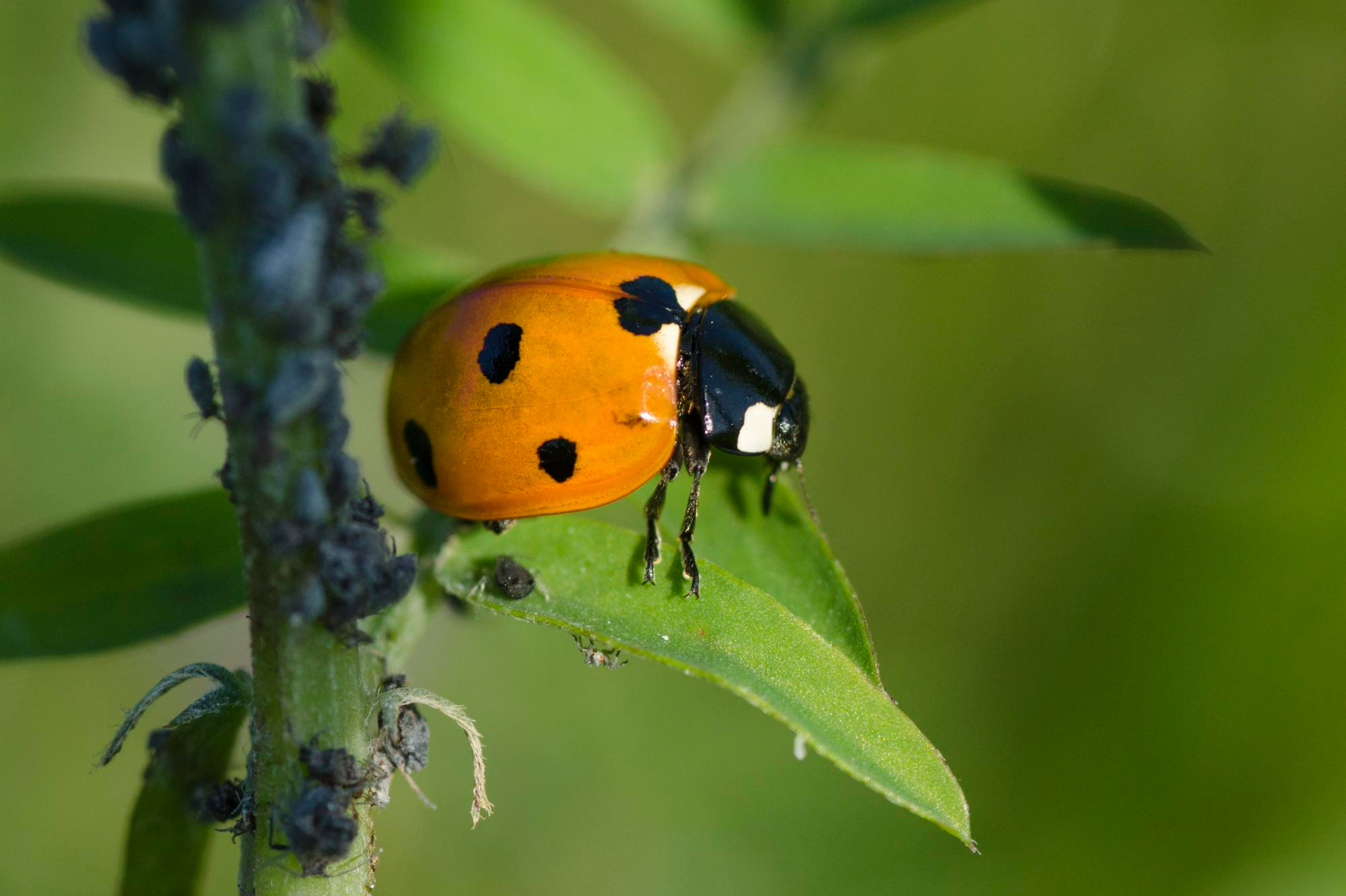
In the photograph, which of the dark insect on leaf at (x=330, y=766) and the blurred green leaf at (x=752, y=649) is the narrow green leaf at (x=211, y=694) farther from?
the blurred green leaf at (x=752, y=649)

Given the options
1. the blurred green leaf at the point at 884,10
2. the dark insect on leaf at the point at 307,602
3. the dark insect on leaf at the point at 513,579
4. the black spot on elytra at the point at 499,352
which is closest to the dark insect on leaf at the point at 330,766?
the dark insect on leaf at the point at 307,602

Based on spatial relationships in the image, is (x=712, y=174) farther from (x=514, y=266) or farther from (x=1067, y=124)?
(x=1067, y=124)

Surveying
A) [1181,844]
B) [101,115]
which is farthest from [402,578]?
[101,115]

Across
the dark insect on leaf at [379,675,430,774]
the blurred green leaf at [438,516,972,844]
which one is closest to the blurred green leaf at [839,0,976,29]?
the blurred green leaf at [438,516,972,844]

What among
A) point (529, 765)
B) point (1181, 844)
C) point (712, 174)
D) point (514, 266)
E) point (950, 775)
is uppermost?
point (712, 174)

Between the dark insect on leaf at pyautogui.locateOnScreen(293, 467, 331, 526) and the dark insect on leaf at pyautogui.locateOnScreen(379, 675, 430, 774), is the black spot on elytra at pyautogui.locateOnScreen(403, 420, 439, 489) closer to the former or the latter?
the dark insect on leaf at pyautogui.locateOnScreen(379, 675, 430, 774)

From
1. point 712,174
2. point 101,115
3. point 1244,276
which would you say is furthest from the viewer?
point 101,115
